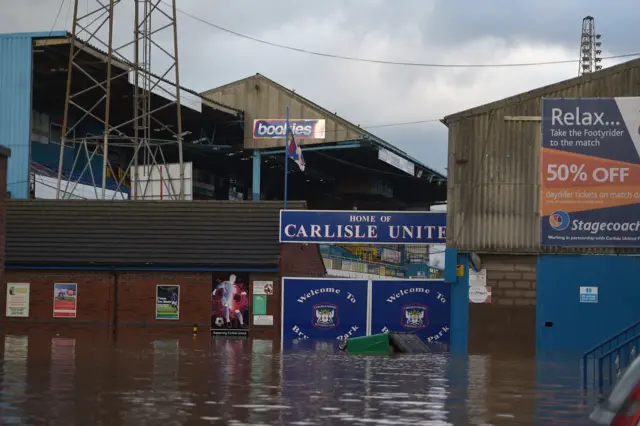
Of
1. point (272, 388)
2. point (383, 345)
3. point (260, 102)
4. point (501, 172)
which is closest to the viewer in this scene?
point (272, 388)

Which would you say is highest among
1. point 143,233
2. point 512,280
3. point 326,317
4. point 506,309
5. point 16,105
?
point 16,105

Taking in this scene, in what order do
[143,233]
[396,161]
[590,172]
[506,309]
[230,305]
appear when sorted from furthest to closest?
1. [396,161]
2. [143,233]
3. [230,305]
4. [506,309]
5. [590,172]

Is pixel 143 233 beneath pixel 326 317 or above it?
above

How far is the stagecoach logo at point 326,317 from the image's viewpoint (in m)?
31.0

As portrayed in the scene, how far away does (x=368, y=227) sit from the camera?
31.2 m

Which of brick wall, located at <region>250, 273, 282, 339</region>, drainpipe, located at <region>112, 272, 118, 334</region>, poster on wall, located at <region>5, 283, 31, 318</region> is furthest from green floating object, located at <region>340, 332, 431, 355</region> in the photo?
poster on wall, located at <region>5, 283, 31, 318</region>

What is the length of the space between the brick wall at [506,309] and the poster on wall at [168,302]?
397 inches

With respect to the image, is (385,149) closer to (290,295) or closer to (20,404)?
(290,295)

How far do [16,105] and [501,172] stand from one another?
2556 cm

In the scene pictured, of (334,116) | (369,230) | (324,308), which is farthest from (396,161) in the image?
(324,308)

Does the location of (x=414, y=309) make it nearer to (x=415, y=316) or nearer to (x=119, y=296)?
(x=415, y=316)

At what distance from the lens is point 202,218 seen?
112 feet

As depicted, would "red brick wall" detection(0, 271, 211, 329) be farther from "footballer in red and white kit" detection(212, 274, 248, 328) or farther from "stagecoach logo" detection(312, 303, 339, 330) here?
"stagecoach logo" detection(312, 303, 339, 330)

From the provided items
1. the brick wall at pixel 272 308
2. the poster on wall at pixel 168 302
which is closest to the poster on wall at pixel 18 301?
the poster on wall at pixel 168 302
